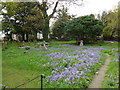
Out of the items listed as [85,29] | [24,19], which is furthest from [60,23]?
[85,29]

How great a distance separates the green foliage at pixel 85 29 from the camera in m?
9.67

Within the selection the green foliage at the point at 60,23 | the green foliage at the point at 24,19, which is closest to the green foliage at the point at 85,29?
the green foliage at the point at 60,23

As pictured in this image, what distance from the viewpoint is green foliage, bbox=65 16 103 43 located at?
967 centimetres

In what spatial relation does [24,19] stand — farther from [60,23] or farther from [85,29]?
[85,29]

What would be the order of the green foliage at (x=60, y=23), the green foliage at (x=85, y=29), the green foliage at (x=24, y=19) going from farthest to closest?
the green foliage at (x=60, y=23), the green foliage at (x=24, y=19), the green foliage at (x=85, y=29)

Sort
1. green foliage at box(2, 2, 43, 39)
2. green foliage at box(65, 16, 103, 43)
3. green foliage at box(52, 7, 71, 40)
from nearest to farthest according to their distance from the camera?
green foliage at box(65, 16, 103, 43) → green foliage at box(2, 2, 43, 39) → green foliage at box(52, 7, 71, 40)

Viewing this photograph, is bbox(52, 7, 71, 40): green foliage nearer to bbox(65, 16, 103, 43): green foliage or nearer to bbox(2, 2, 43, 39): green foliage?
bbox(2, 2, 43, 39): green foliage

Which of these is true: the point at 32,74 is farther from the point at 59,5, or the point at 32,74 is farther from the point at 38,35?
the point at 38,35

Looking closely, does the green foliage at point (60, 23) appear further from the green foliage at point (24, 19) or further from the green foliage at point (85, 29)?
the green foliage at point (85, 29)

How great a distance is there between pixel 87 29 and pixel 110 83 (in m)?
7.53

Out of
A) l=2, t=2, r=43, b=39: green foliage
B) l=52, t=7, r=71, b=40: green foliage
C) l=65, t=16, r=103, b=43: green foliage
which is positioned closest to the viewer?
l=65, t=16, r=103, b=43: green foliage

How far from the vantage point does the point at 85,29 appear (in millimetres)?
9766

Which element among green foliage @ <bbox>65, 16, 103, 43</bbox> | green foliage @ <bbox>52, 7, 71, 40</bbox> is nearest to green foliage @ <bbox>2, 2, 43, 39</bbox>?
green foliage @ <bbox>52, 7, 71, 40</bbox>

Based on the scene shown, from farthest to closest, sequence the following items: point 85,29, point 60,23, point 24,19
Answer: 1. point 60,23
2. point 24,19
3. point 85,29
